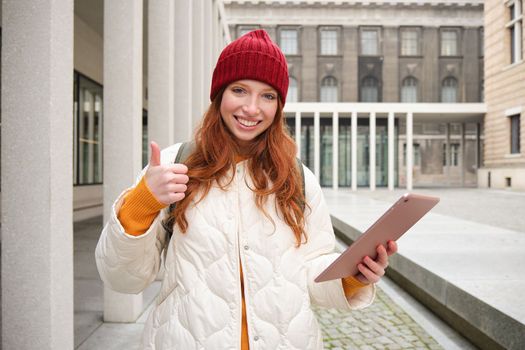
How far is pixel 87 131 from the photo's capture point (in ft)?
43.4

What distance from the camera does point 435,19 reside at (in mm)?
38125

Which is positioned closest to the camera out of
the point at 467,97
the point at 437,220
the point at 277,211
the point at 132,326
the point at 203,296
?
the point at 203,296

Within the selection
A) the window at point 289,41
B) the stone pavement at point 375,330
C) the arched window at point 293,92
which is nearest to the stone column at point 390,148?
the arched window at point 293,92

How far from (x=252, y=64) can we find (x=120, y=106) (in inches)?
105

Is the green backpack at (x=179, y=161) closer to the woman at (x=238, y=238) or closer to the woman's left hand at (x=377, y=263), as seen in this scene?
the woman at (x=238, y=238)

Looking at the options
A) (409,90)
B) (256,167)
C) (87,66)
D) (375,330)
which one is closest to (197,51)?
(87,66)

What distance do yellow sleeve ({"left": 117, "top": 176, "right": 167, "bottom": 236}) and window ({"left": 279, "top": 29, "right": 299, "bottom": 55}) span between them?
38.1 m

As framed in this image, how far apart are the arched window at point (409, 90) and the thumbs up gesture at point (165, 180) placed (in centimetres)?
4068

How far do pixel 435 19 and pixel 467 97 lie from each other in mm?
7520

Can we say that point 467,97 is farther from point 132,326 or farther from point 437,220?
point 132,326

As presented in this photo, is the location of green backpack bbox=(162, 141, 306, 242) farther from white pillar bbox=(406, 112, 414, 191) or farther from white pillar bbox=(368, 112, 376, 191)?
white pillar bbox=(368, 112, 376, 191)

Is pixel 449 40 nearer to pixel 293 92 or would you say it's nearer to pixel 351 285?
pixel 293 92

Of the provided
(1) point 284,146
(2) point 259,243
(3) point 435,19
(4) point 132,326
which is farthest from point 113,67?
(3) point 435,19

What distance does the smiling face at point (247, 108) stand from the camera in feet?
6.20
